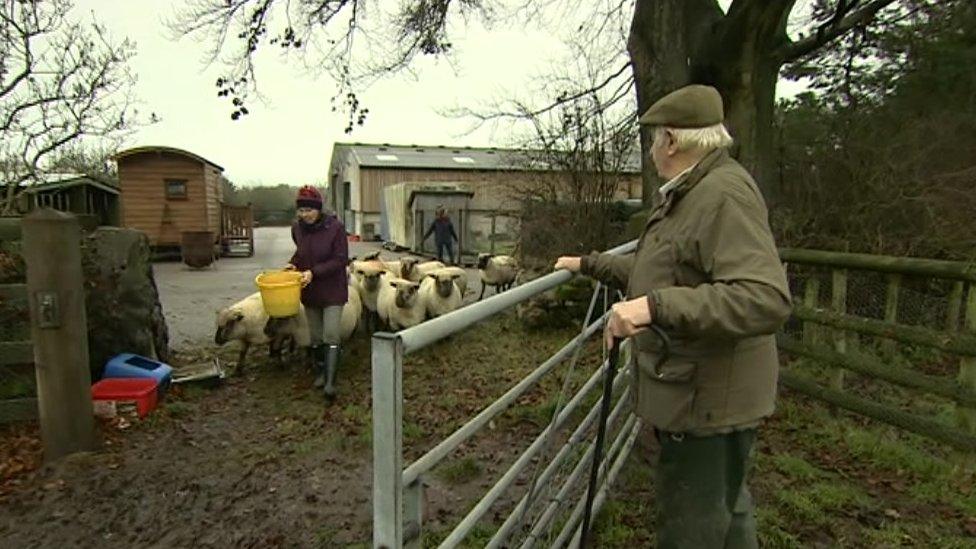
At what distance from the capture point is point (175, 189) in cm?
2022

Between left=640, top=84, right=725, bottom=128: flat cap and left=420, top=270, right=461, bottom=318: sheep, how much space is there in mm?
5979

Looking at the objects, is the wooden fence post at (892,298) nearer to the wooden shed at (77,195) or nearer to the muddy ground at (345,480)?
the muddy ground at (345,480)

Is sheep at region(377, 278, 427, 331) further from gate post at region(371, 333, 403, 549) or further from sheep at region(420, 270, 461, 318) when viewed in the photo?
gate post at region(371, 333, 403, 549)

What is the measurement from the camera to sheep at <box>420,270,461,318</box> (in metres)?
7.88

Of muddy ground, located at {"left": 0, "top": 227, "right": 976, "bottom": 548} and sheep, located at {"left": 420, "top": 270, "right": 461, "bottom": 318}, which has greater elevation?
sheep, located at {"left": 420, "top": 270, "right": 461, "bottom": 318}

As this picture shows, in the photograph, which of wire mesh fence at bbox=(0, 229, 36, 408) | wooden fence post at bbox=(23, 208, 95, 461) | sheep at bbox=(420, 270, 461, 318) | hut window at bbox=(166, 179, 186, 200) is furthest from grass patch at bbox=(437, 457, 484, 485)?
hut window at bbox=(166, 179, 186, 200)

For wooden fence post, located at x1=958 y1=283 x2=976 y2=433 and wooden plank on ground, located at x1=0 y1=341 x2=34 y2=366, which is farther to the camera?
wooden plank on ground, located at x1=0 y1=341 x2=34 y2=366

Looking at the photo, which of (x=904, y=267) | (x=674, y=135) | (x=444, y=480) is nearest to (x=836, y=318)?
(x=904, y=267)

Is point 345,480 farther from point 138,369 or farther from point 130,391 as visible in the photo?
point 138,369

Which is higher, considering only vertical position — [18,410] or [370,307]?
[370,307]

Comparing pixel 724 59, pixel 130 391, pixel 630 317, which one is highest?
pixel 724 59

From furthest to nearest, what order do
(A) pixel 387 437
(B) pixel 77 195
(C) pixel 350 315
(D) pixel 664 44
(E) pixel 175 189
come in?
(E) pixel 175 189
(B) pixel 77 195
(D) pixel 664 44
(C) pixel 350 315
(A) pixel 387 437

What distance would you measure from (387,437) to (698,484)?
1.19m

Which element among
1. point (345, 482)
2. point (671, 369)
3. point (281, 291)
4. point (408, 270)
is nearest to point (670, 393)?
point (671, 369)
